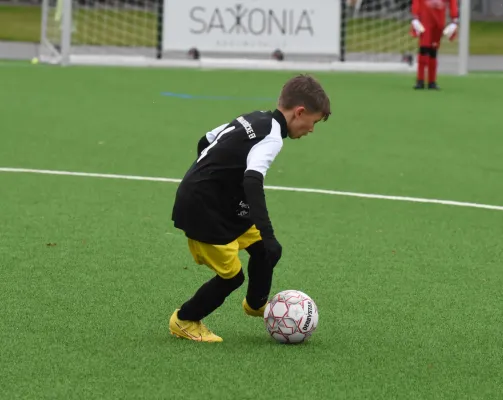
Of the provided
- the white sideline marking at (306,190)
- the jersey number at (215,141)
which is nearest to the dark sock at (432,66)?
the white sideline marking at (306,190)

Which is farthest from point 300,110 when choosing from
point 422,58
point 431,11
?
point 431,11

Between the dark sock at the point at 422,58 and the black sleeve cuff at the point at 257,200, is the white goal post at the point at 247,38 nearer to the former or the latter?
the dark sock at the point at 422,58

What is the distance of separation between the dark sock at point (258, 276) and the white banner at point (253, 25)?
55.7ft

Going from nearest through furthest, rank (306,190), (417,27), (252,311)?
(252,311), (306,190), (417,27)

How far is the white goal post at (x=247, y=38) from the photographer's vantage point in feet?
74.7

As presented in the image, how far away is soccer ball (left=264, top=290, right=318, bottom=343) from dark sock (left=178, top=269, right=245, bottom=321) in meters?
0.24

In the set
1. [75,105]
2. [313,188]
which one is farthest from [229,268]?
[75,105]

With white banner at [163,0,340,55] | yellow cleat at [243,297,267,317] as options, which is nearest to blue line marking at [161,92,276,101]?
white banner at [163,0,340,55]

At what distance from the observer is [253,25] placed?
22.9 meters

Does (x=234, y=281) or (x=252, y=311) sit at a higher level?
(x=234, y=281)

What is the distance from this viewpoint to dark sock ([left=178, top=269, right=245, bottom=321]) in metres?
5.89

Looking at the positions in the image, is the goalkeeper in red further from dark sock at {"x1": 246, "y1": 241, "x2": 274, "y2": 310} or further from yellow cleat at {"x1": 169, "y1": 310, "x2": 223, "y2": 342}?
yellow cleat at {"x1": 169, "y1": 310, "x2": 223, "y2": 342}

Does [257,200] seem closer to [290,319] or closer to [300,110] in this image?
[300,110]

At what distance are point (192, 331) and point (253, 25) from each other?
17.4 meters
